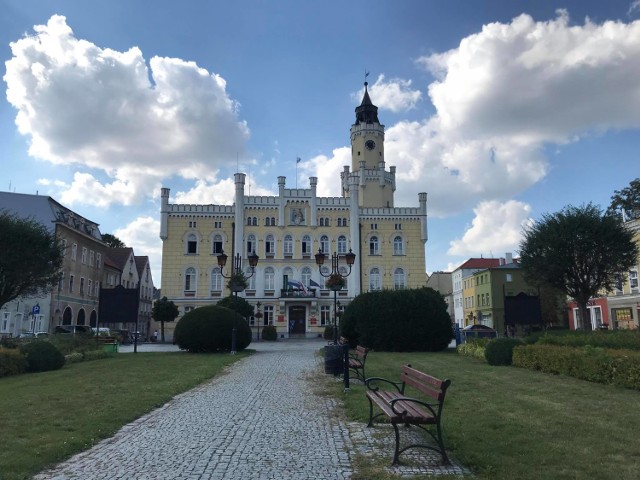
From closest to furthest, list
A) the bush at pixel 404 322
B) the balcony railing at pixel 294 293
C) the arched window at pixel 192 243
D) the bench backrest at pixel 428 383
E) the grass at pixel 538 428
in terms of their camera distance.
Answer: the grass at pixel 538 428 < the bench backrest at pixel 428 383 < the bush at pixel 404 322 < the balcony railing at pixel 294 293 < the arched window at pixel 192 243

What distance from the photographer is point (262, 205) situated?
58188 millimetres

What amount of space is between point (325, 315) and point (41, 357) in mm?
38351

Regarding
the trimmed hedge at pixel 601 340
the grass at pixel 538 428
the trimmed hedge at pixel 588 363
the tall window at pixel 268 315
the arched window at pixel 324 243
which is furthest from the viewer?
the arched window at pixel 324 243

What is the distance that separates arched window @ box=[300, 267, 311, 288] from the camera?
57219 millimetres

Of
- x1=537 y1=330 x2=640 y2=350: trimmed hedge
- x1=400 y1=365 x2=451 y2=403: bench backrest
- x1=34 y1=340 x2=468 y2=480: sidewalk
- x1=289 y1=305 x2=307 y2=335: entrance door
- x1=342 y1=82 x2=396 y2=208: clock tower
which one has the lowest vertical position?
x1=34 y1=340 x2=468 y2=480: sidewalk

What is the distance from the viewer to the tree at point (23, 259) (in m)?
28.7

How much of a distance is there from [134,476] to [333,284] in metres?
15.3

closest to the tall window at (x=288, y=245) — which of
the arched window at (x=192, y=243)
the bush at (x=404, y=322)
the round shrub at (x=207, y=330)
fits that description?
the arched window at (x=192, y=243)

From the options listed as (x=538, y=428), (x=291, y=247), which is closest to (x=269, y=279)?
(x=291, y=247)

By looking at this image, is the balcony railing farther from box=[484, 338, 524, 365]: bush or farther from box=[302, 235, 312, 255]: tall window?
box=[484, 338, 524, 365]: bush

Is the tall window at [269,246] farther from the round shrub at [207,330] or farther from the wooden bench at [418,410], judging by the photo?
the wooden bench at [418,410]

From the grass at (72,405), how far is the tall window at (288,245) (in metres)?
37.9

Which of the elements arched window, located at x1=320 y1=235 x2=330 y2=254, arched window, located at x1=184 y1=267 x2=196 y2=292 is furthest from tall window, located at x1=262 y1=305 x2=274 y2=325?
arched window, located at x1=320 y1=235 x2=330 y2=254

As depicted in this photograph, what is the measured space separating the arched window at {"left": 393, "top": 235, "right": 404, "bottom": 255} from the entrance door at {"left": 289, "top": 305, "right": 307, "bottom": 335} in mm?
12192
